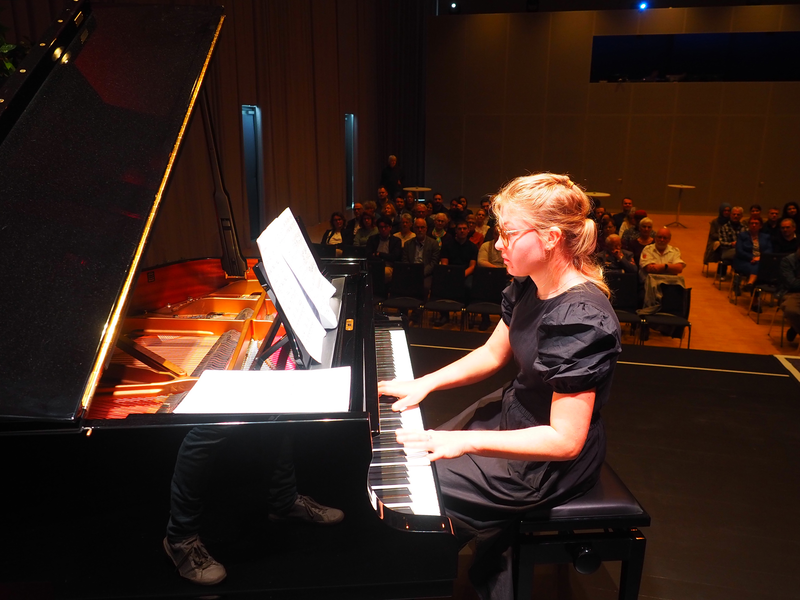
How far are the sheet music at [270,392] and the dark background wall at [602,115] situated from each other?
43.6 feet

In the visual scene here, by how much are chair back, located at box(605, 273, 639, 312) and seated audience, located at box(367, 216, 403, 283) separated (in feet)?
7.72

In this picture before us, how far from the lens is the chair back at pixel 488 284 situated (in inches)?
223

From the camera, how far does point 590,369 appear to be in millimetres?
1677

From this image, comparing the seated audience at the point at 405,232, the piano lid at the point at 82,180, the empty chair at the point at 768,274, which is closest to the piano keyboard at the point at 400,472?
the piano lid at the point at 82,180

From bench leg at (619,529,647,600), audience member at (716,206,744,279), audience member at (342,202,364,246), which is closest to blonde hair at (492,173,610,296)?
bench leg at (619,529,647,600)

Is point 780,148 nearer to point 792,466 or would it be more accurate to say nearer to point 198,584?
point 792,466

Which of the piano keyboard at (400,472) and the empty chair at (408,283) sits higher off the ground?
the piano keyboard at (400,472)

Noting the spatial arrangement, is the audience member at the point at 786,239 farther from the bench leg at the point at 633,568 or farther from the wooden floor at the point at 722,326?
the bench leg at the point at 633,568

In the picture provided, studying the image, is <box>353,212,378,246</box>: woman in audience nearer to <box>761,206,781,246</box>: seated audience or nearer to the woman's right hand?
<box>761,206,781,246</box>: seated audience

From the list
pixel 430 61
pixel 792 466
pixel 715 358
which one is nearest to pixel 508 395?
pixel 792 466

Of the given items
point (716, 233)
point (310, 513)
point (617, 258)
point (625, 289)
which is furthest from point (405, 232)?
point (310, 513)

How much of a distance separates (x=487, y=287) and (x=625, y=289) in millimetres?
1226

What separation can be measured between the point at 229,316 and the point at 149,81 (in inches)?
44.9

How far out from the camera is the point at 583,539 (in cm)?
193
